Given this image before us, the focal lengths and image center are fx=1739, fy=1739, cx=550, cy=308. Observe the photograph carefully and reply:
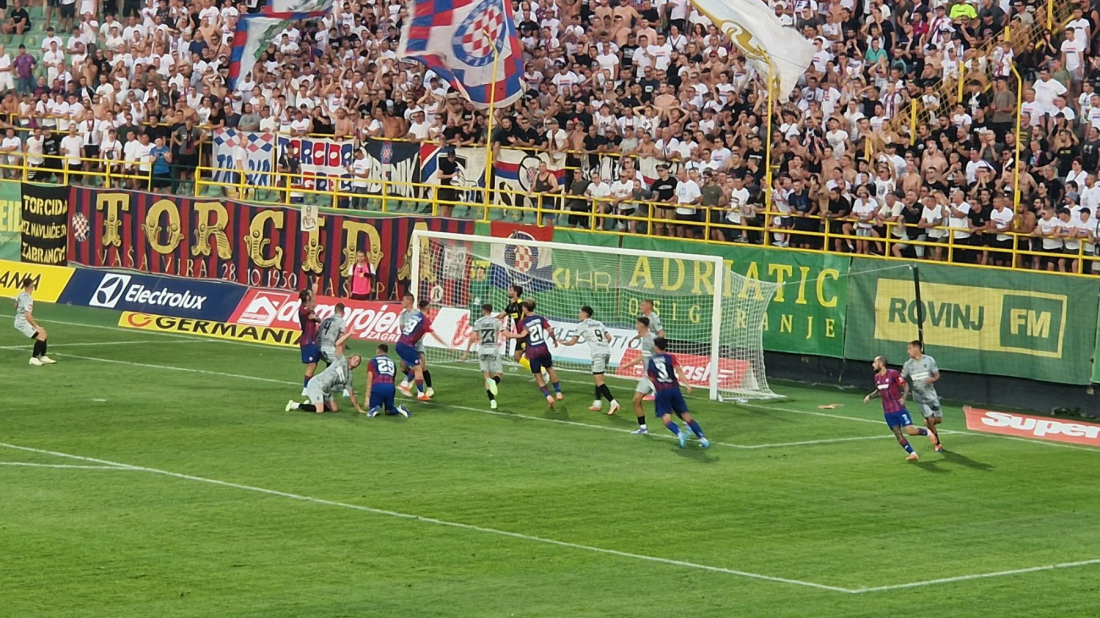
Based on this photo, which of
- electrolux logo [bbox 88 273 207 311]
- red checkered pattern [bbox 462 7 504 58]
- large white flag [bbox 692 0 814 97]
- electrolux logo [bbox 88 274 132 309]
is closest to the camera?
large white flag [bbox 692 0 814 97]

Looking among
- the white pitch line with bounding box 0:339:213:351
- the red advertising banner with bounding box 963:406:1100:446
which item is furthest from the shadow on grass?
the white pitch line with bounding box 0:339:213:351

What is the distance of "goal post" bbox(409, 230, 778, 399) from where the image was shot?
32.6 metres

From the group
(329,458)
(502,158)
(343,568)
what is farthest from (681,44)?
(343,568)

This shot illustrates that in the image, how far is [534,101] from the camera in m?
39.1

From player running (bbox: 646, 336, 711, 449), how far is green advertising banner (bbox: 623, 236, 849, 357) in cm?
792

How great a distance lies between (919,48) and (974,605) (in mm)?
20901

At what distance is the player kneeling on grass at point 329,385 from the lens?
2797 centimetres

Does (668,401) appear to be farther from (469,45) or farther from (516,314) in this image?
(469,45)

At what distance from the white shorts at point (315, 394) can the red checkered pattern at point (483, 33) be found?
11690 mm

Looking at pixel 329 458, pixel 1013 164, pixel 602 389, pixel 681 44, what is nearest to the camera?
pixel 329 458

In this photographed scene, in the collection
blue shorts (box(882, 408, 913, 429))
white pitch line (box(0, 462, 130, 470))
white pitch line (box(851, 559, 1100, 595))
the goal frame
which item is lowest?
white pitch line (box(851, 559, 1100, 595))

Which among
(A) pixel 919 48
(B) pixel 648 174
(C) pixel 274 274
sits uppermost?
(A) pixel 919 48

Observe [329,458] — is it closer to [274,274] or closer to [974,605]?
[974,605]

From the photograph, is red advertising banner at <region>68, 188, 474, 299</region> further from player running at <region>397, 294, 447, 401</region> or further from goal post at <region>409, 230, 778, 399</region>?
player running at <region>397, 294, 447, 401</region>
